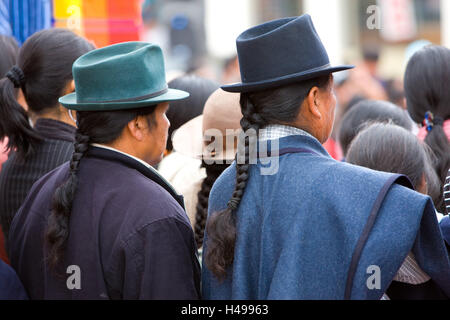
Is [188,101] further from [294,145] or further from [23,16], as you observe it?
[294,145]

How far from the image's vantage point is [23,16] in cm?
404

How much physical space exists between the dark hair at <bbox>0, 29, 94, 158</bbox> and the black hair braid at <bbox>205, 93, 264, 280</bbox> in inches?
44.5

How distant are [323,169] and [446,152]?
1.31 metres

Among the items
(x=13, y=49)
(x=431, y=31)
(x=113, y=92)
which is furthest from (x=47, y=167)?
(x=431, y=31)

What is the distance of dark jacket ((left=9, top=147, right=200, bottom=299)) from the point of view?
204cm

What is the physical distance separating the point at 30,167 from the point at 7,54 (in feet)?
2.91

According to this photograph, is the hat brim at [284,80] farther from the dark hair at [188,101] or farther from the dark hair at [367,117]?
the dark hair at [367,117]

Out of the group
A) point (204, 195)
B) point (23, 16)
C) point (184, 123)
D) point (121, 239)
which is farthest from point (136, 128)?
point (23, 16)

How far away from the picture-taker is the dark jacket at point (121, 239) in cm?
204

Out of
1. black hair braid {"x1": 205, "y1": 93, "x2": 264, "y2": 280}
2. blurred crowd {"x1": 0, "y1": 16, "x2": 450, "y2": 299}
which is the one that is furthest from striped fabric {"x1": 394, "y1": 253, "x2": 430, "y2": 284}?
black hair braid {"x1": 205, "y1": 93, "x2": 264, "y2": 280}

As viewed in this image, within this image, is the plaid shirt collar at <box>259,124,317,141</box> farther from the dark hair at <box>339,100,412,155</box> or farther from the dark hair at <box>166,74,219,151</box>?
the dark hair at <box>339,100,412,155</box>

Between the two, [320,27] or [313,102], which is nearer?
[313,102]
